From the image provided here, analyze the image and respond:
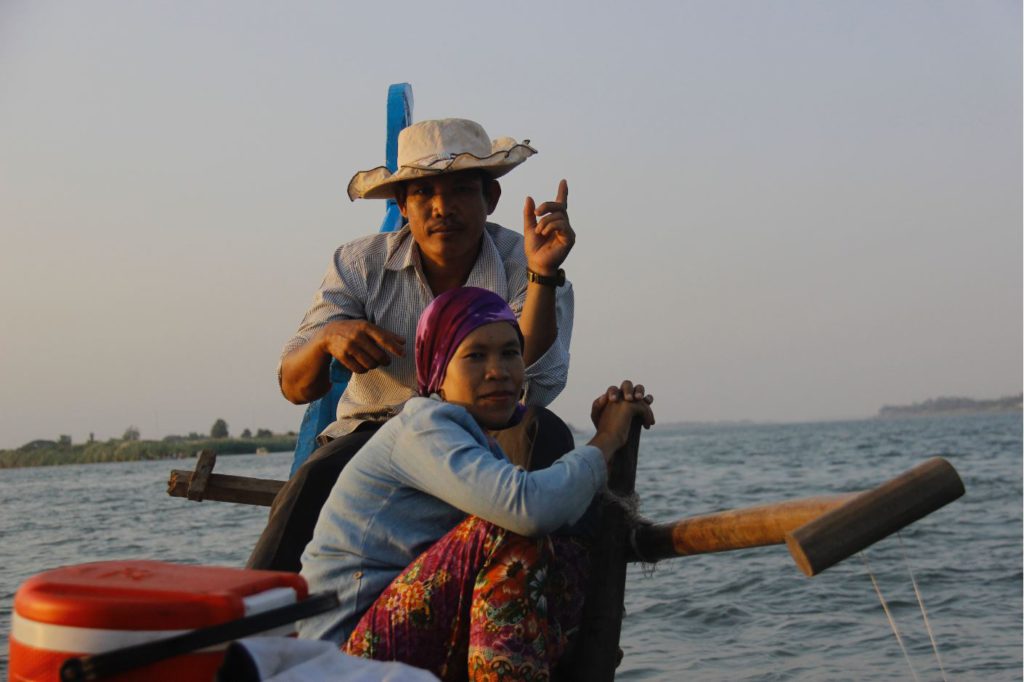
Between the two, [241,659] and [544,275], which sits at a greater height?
[544,275]

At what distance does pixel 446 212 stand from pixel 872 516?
1809 millimetres

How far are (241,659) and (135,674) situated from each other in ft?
0.47

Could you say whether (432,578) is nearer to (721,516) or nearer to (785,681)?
(721,516)

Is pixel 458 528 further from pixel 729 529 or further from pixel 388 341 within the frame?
pixel 388 341

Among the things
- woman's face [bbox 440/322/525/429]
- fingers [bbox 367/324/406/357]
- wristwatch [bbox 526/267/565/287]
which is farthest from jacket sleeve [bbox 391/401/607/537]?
wristwatch [bbox 526/267/565/287]

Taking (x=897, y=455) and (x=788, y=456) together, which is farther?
(x=788, y=456)

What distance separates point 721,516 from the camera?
259 centimetres

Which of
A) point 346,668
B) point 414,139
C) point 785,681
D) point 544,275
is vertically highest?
point 414,139

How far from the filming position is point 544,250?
314 cm

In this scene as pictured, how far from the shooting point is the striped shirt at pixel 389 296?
11.8ft

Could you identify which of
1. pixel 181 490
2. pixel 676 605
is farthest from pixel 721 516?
pixel 676 605

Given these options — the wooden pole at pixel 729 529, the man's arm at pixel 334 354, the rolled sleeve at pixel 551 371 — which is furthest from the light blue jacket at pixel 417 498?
the rolled sleeve at pixel 551 371

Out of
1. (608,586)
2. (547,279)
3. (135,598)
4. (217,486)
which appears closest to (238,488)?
(217,486)

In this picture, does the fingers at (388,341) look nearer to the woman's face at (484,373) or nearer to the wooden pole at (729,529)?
the woman's face at (484,373)
